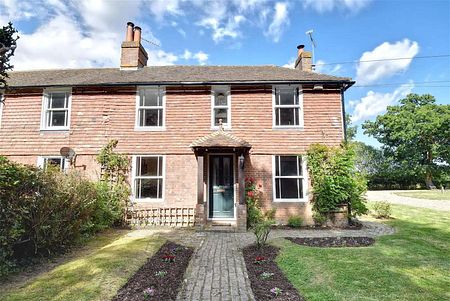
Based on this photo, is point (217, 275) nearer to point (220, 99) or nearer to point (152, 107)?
point (220, 99)

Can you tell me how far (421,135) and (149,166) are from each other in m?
40.8

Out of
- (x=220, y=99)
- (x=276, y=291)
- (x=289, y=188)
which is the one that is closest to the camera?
(x=276, y=291)

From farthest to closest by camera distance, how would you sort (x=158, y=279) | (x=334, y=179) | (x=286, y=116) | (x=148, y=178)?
(x=286, y=116) < (x=148, y=178) < (x=334, y=179) < (x=158, y=279)

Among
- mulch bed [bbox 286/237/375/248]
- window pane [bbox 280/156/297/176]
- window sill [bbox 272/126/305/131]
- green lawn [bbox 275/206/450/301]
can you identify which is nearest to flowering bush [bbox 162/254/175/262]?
green lawn [bbox 275/206/450/301]

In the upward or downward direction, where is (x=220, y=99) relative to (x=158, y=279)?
upward

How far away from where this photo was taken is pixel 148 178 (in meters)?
12.2

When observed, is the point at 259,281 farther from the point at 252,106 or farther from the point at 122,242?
the point at 252,106

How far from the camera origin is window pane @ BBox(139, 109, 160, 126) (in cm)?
1275

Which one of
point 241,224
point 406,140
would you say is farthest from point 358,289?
point 406,140

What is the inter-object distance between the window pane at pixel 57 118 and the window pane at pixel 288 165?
10401mm

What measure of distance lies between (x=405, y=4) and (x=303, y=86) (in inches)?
190

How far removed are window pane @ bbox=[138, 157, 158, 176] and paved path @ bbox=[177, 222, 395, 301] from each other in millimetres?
3839

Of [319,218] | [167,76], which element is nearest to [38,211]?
[167,76]

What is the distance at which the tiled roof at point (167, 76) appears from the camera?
41.1ft
